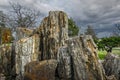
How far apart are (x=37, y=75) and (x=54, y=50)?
3459mm

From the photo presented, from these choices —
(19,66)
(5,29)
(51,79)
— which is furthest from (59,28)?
(5,29)

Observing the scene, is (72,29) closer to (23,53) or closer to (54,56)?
(54,56)

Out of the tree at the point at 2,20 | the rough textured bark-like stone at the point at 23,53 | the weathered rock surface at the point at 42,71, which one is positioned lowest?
the weathered rock surface at the point at 42,71

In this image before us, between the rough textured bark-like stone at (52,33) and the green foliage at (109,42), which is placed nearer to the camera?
the rough textured bark-like stone at (52,33)

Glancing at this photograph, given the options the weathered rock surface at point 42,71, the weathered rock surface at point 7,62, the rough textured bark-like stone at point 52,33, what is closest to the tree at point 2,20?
the weathered rock surface at point 7,62

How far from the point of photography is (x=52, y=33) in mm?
17875

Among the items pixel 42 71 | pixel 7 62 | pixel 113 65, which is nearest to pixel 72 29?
pixel 7 62

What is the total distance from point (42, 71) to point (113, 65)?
4376 millimetres

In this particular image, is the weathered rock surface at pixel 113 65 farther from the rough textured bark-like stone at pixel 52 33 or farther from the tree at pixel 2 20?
the tree at pixel 2 20

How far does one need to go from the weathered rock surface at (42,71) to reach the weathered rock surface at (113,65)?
353 centimetres

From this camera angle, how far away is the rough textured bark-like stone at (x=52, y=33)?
17.7 m

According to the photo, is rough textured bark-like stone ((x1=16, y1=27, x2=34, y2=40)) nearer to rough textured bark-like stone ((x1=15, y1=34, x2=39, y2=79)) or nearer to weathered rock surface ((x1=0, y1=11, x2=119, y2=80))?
weathered rock surface ((x1=0, y1=11, x2=119, y2=80))

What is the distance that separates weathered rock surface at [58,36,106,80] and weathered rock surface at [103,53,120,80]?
1.88 metres

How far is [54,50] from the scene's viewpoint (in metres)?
17.6
